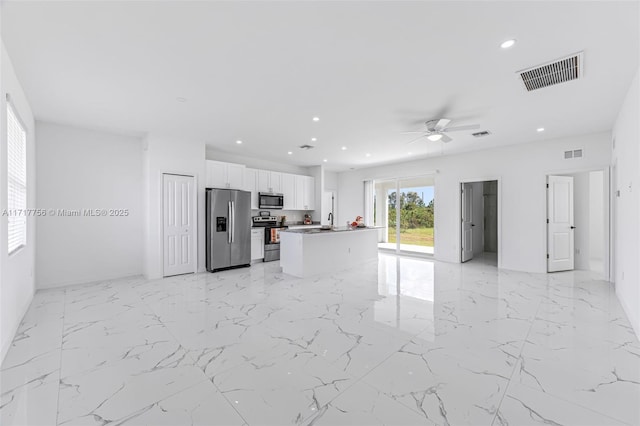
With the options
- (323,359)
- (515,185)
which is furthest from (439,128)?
(323,359)

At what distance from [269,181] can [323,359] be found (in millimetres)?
5515

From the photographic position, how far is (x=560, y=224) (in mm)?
5688

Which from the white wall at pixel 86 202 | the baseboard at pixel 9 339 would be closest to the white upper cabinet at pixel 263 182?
the white wall at pixel 86 202

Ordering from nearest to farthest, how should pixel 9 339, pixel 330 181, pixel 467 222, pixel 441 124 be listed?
pixel 9 339, pixel 441 124, pixel 467 222, pixel 330 181

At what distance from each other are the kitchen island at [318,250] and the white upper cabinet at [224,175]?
177 cm

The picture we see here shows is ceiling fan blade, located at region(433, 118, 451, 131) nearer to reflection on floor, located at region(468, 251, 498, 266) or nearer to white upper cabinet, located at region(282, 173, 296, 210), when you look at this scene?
reflection on floor, located at region(468, 251, 498, 266)

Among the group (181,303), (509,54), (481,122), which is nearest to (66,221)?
(181,303)

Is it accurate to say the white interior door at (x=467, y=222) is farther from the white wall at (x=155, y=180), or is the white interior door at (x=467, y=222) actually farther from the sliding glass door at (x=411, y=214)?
the white wall at (x=155, y=180)

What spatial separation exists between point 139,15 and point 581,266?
8379 mm

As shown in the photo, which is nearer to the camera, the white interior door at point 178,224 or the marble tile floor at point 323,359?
the marble tile floor at point 323,359

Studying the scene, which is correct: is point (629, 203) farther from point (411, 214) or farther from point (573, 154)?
point (411, 214)

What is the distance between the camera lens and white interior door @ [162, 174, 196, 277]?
5.22 m

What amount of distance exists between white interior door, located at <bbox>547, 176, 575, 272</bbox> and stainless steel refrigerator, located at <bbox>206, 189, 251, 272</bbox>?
6.29m

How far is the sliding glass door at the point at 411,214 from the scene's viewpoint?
7664 millimetres
